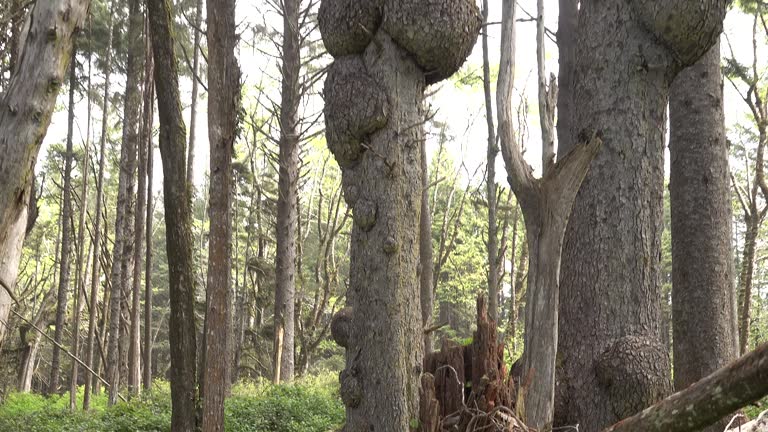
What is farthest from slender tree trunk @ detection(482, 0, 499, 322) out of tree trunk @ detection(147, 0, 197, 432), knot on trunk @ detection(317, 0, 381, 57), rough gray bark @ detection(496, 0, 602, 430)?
rough gray bark @ detection(496, 0, 602, 430)

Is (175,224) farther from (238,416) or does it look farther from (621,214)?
(238,416)

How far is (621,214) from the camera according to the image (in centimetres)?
470

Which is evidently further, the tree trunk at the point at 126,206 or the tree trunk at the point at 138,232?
the tree trunk at the point at 126,206

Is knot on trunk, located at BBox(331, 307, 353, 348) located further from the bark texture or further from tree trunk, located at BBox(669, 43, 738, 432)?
tree trunk, located at BBox(669, 43, 738, 432)

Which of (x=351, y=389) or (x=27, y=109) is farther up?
(x=27, y=109)

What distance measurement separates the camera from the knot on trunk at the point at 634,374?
4.41m

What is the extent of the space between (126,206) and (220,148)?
405 inches

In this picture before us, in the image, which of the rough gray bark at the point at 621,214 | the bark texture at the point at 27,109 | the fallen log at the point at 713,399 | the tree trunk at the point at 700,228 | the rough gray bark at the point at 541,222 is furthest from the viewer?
the tree trunk at the point at 700,228

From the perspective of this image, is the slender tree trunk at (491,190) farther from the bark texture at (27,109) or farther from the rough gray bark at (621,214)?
the bark texture at (27,109)

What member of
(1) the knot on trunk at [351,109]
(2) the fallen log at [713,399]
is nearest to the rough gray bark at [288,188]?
(1) the knot on trunk at [351,109]

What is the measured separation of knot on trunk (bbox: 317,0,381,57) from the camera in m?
4.59

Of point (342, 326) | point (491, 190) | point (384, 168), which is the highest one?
point (491, 190)

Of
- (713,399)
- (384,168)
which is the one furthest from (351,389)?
(713,399)

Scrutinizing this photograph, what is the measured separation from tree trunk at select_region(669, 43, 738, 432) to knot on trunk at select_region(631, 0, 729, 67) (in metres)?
1.20
